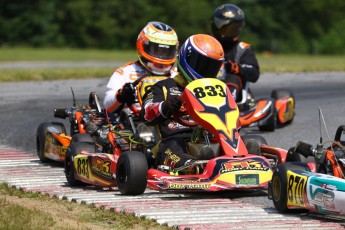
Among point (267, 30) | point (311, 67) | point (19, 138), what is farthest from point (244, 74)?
point (267, 30)

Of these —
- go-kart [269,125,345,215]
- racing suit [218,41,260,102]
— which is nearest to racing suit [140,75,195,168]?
go-kart [269,125,345,215]

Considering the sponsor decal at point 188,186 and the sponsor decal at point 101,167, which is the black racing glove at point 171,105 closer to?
the sponsor decal at point 101,167

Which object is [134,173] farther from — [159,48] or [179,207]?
[159,48]

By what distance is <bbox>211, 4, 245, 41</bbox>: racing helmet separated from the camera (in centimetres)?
1345

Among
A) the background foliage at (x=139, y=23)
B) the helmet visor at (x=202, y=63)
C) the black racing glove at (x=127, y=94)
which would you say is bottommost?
the background foliage at (x=139, y=23)

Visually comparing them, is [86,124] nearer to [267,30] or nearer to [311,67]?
[311,67]

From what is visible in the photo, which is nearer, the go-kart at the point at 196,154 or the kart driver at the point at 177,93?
the go-kart at the point at 196,154

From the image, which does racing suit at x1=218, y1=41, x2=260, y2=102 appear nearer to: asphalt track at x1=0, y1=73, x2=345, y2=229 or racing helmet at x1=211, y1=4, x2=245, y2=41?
racing helmet at x1=211, y1=4, x2=245, y2=41

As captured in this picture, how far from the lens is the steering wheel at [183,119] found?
8664 millimetres

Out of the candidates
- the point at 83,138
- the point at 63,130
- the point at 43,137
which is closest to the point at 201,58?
the point at 83,138

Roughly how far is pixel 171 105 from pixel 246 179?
3.64ft

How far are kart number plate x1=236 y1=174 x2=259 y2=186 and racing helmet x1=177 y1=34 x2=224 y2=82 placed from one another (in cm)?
128

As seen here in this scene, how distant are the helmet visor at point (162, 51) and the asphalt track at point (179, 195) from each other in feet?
4.87

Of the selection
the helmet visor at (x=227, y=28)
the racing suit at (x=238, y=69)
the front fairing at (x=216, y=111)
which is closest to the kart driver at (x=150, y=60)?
the front fairing at (x=216, y=111)
